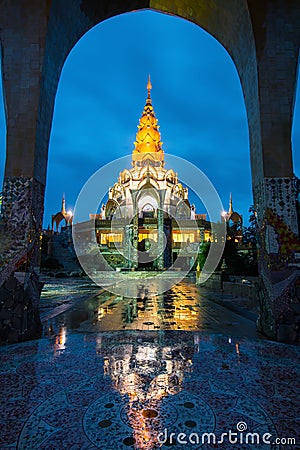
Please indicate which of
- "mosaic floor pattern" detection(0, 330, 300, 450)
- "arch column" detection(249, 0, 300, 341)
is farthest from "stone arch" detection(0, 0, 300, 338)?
"mosaic floor pattern" detection(0, 330, 300, 450)

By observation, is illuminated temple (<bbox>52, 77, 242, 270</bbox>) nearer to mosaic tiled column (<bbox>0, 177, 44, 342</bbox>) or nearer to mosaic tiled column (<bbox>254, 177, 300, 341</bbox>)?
mosaic tiled column (<bbox>254, 177, 300, 341</bbox>)

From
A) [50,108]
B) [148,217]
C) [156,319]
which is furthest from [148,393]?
[148,217]

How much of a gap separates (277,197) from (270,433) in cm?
416

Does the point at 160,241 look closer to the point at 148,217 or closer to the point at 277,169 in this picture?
the point at 148,217

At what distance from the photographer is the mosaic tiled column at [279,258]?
5.26 meters

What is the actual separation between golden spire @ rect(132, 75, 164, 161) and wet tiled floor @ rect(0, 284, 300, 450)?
34718mm

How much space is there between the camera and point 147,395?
9.78ft

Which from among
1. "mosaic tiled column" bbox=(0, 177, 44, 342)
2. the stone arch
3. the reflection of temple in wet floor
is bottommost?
the reflection of temple in wet floor

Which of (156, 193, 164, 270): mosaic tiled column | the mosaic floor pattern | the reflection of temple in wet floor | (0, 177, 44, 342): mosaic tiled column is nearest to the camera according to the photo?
the mosaic floor pattern

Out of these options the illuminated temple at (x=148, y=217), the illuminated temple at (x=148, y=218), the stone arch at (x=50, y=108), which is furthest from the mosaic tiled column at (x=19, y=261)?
the illuminated temple at (x=148, y=217)

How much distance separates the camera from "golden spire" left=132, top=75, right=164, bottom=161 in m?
38.1

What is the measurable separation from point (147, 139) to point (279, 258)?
3507 centimetres

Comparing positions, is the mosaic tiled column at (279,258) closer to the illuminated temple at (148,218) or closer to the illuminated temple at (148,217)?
the illuminated temple at (148,218)

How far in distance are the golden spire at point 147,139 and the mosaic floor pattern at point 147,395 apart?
34951 millimetres
